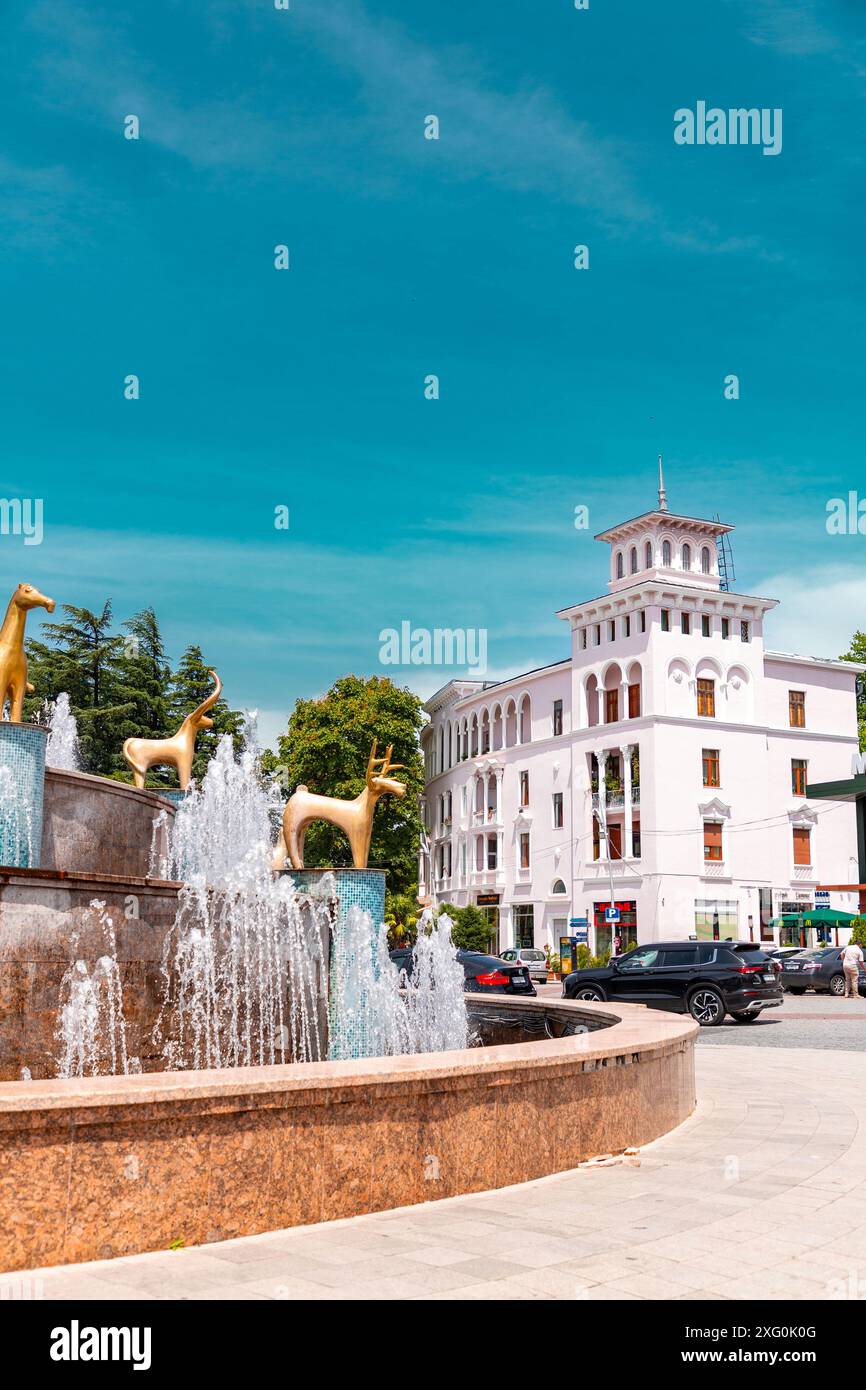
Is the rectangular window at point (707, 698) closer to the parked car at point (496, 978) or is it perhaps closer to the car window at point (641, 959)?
the parked car at point (496, 978)

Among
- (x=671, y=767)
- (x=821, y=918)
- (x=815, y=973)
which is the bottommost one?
(x=815, y=973)

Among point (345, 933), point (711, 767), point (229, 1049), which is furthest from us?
point (711, 767)

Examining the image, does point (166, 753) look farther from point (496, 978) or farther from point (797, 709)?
point (797, 709)

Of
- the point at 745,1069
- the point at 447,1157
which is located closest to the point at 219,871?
the point at 745,1069

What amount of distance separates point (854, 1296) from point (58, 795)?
30.4 ft

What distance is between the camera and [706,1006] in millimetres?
23312

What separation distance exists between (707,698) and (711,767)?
304cm

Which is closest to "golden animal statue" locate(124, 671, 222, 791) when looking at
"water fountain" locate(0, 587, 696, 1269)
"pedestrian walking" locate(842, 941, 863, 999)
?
"water fountain" locate(0, 587, 696, 1269)

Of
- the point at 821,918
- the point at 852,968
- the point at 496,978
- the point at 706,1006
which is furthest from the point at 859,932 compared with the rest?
the point at 706,1006

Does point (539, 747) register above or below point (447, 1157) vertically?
above

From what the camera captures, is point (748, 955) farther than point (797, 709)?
No

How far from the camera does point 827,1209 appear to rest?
6.96 metres

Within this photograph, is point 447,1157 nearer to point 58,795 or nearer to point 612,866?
point 58,795

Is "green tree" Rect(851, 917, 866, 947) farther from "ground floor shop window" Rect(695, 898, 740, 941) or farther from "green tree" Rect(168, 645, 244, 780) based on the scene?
"green tree" Rect(168, 645, 244, 780)
